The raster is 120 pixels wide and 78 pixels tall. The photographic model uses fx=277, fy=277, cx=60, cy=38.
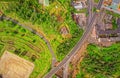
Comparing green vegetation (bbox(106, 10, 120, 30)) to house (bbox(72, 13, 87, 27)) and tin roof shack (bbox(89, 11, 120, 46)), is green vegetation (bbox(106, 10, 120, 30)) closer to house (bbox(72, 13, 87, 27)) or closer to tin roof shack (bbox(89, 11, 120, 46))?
tin roof shack (bbox(89, 11, 120, 46))

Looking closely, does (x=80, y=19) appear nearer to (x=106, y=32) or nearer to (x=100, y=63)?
(x=106, y=32)

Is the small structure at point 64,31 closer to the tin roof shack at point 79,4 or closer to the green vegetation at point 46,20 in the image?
the green vegetation at point 46,20

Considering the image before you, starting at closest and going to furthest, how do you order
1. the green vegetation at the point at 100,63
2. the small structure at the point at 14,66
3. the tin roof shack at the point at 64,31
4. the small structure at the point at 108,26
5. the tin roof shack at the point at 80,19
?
the small structure at the point at 14,66
the green vegetation at the point at 100,63
the tin roof shack at the point at 64,31
the tin roof shack at the point at 80,19
the small structure at the point at 108,26

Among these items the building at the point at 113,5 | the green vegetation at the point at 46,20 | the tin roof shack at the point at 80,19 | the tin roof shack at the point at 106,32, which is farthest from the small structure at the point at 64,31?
the building at the point at 113,5

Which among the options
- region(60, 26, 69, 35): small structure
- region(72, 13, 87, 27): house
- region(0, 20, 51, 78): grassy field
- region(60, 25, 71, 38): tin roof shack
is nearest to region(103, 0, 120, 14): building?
region(72, 13, 87, 27): house

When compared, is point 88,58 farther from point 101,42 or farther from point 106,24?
point 106,24
